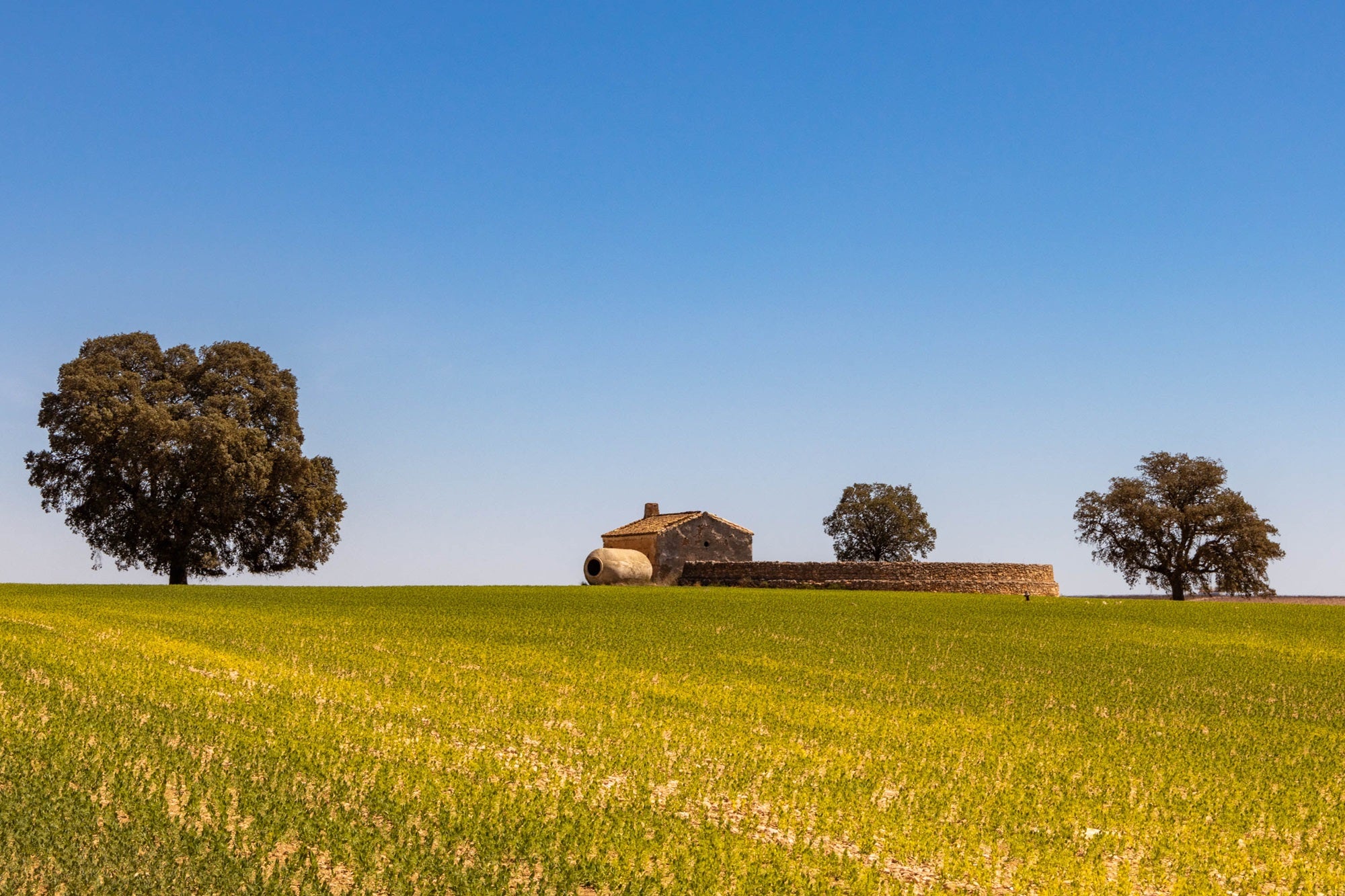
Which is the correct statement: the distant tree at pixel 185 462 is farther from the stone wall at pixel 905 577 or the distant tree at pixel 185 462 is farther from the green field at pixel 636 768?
the green field at pixel 636 768

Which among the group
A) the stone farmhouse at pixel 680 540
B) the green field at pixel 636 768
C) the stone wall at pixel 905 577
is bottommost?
the green field at pixel 636 768

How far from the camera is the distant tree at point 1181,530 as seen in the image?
224 ft

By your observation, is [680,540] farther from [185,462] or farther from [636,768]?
[636,768]

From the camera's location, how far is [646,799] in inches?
381

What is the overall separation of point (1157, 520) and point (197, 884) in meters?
72.1

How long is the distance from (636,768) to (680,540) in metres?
45.5

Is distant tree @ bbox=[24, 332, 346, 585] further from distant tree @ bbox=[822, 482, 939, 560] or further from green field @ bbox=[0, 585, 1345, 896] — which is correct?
distant tree @ bbox=[822, 482, 939, 560]

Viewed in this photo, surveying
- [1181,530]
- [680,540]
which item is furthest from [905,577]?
[1181,530]

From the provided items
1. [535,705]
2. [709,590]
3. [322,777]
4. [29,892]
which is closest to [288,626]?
[535,705]

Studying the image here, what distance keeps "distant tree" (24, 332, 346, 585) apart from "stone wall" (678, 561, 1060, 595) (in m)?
22.5

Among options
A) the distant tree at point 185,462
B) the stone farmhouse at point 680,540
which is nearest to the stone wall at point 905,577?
the stone farmhouse at point 680,540

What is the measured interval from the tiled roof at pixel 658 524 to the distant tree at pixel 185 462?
15781 mm

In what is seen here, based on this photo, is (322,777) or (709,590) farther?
(709,590)

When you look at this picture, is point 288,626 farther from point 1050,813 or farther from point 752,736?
point 1050,813
